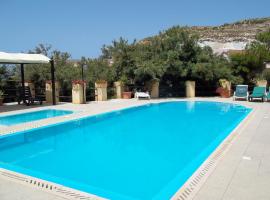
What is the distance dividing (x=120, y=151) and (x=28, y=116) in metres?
6.29

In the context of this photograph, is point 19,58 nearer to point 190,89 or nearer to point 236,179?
point 190,89

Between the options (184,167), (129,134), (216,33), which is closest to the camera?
(184,167)

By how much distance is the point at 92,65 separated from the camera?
18797 millimetres

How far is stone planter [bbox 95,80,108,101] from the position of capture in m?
16.9

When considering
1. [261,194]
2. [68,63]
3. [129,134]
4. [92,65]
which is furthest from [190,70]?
[261,194]

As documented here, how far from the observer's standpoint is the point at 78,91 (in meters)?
15.5

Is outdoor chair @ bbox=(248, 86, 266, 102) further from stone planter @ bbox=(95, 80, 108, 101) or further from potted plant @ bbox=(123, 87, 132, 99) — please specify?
stone planter @ bbox=(95, 80, 108, 101)

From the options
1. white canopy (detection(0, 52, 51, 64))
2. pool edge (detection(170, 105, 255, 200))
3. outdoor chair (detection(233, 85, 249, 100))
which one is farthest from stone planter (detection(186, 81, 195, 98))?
pool edge (detection(170, 105, 255, 200))

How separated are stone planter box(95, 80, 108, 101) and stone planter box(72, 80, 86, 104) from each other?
4.67 ft

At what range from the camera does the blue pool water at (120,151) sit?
5402mm

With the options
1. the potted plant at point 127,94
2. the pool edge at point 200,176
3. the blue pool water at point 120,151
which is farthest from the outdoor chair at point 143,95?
the pool edge at point 200,176

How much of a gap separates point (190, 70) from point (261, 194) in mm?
14948

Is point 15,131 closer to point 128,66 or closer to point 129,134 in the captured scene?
point 129,134

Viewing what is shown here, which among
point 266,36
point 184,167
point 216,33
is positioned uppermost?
point 216,33
